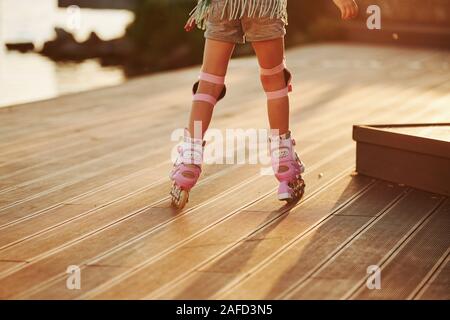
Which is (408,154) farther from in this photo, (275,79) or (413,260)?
(413,260)

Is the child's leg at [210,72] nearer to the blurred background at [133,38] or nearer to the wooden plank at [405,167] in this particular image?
the wooden plank at [405,167]

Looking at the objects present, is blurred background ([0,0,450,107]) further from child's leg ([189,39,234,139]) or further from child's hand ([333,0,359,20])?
child's hand ([333,0,359,20])

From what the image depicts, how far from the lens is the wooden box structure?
12.2ft

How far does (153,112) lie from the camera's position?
20.2 feet

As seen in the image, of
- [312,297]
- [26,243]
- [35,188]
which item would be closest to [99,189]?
[35,188]

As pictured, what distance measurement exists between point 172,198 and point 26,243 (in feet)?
2.16

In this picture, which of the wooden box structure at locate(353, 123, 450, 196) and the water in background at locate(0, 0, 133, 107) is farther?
the water in background at locate(0, 0, 133, 107)

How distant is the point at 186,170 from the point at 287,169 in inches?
15.2

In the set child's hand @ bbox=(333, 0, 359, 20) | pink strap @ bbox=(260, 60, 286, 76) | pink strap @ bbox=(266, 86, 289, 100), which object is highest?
child's hand @ bbox=(333, 0, 359, 20)

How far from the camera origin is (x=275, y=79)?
362 cm

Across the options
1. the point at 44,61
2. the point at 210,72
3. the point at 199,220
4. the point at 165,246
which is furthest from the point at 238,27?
→ the point at 44,61

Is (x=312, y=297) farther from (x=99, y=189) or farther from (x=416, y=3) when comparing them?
(x=416, y=3)

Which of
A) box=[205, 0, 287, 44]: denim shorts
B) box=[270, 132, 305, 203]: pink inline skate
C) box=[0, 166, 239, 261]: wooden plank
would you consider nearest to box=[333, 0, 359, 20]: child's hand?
box=[205, 0, 287, 44]: denim shorts

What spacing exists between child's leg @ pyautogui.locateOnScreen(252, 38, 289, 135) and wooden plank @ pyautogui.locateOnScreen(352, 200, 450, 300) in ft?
2.24
